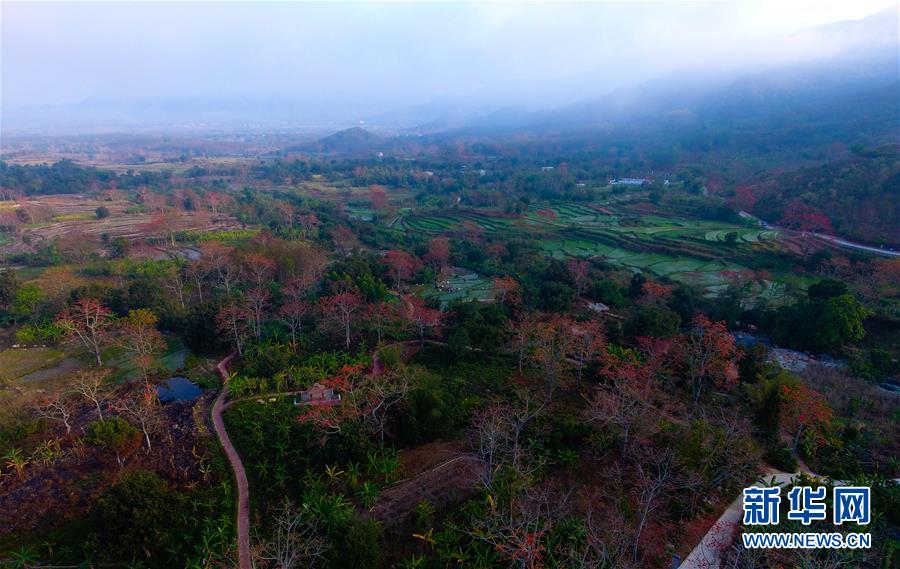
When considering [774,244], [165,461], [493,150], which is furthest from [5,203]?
[493,150]

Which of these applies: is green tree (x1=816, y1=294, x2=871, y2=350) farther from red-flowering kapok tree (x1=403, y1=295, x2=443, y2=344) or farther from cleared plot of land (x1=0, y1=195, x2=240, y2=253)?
cleared plot of land (x1=0, y1=195, x2=240, y2=253)

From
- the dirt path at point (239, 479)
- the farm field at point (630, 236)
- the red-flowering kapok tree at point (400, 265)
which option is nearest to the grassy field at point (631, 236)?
the farm field at point (630, 236)

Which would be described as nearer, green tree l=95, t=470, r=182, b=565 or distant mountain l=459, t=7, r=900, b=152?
green tree l=95, t=470, r=182, b=565

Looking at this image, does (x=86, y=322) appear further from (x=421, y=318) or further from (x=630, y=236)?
(x=630, y=236)

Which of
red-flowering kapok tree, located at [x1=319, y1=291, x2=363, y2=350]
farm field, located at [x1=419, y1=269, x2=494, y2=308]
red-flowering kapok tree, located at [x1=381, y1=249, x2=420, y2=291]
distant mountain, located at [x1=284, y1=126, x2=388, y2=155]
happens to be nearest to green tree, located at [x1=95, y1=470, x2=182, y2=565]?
red-flowering kapok tree, located at [x1=319, y1=291, x2=363, y2=350]

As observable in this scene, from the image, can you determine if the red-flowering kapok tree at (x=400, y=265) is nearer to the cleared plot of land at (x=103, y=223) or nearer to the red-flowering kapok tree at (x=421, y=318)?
the red-flowering kapok tree at (x=421, y=318)

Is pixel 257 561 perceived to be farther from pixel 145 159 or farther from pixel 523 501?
pixel 145 159
